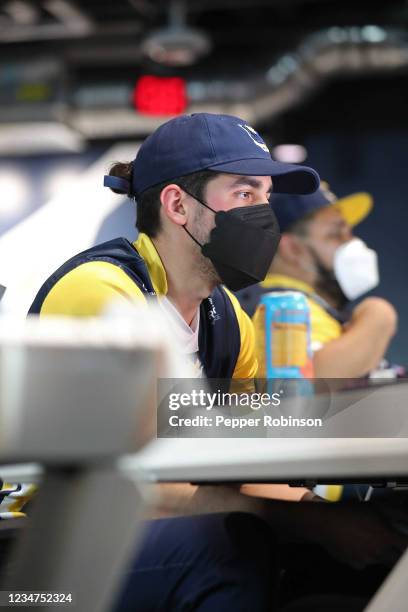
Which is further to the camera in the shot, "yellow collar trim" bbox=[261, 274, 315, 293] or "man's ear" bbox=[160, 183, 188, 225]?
"yellow collar trim" bbox=[261, 274, 315, 293]

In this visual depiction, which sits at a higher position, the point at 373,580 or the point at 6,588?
the point at 6,588

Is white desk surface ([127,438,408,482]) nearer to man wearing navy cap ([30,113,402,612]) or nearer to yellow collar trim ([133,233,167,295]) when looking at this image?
man wearing navy cap ([30,113,402,612])

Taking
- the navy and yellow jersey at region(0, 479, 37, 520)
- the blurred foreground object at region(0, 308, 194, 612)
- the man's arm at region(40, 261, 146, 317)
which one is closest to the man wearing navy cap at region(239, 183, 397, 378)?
the man's arm at region(40, 261, 146, 317)

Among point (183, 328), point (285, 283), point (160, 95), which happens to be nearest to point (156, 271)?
point (183, 328)

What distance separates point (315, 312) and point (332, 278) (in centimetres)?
30

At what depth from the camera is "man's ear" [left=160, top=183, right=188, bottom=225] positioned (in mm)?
850

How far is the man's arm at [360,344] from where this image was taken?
4.59 feet

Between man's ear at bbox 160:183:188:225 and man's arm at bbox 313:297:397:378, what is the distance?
442mm

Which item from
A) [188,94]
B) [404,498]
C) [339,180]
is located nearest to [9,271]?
[404,498]

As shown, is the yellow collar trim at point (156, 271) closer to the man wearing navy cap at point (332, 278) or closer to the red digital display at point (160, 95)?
the man wearing navy cap at point (332, 278)

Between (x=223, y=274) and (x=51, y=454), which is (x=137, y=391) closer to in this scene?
(x=51, y=454)

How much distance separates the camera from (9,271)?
2.43 feet

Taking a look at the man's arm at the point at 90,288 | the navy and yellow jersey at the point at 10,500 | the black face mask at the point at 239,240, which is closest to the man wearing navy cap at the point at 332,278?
the black face mask at the point at 239,240

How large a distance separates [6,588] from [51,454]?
0.12 m
